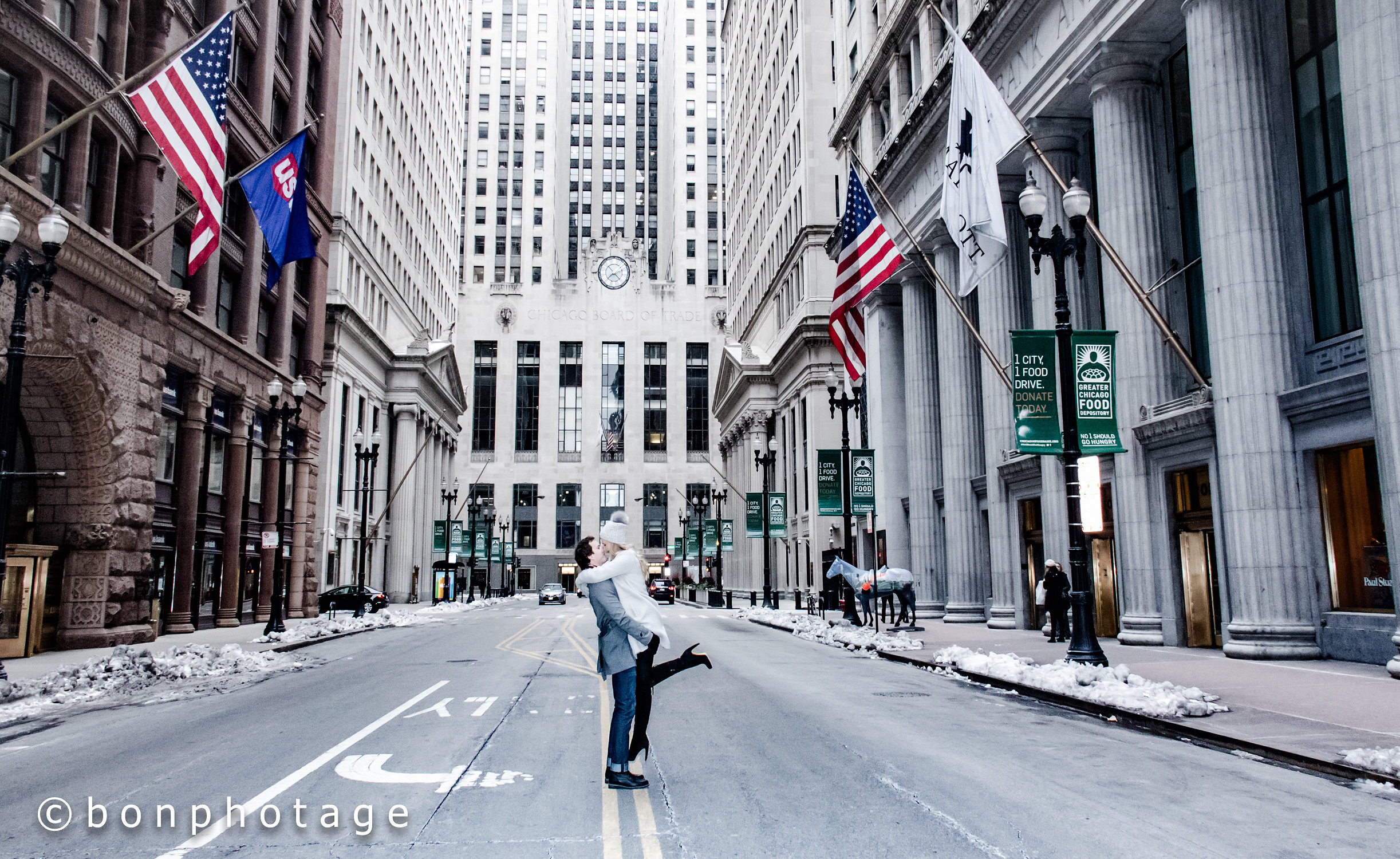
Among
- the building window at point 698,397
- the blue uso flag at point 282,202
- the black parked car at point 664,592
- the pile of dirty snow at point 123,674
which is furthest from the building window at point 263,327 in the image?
the building window at point 698,397

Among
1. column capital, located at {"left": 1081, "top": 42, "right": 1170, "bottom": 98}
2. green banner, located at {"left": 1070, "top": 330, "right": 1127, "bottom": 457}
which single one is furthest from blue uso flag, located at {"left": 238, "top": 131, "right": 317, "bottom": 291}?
column capital, located at {"left": 1081, "top": 42, "right": 1170, "bottom": 98}

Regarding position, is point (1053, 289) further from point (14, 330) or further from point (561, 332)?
point (561, 332)

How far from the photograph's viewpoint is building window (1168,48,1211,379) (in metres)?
21.5

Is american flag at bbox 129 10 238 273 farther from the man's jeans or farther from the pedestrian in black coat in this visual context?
the pedestrian in black coat

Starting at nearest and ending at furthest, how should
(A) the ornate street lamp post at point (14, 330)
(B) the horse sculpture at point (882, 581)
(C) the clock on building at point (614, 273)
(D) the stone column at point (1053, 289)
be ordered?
(A) the ornate street lamp post at point (14, 330), (D) the stone column at point (1053, 289), (B) the horse sculpture at point (882, 581), (C) the clock on building at point (614, 273)

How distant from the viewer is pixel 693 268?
122688mm

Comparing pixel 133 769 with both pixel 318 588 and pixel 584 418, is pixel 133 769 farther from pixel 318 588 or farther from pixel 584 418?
pixel 584 418

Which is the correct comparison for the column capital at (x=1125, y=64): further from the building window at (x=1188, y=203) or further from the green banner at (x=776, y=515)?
the green banner at (x=776, y=515)

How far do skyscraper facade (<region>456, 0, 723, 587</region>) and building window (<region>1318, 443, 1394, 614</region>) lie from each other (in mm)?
96600

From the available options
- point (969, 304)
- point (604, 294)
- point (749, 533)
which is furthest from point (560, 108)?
point (969, 304)

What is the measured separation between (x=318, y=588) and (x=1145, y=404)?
42.3 metres

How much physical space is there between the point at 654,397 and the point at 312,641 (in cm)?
9243

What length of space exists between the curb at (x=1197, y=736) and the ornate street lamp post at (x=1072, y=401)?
1.41m

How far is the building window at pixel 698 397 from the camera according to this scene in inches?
4692
